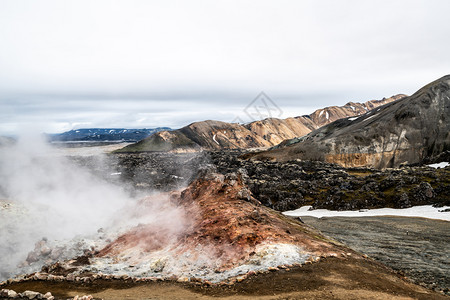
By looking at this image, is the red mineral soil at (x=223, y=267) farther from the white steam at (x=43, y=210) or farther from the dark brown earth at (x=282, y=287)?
the white steam at (x=43, y=210)

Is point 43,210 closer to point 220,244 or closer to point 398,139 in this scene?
point 220,244

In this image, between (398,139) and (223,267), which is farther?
(398,139)

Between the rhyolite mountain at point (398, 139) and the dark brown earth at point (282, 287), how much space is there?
294 feet

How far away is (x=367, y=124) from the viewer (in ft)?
363

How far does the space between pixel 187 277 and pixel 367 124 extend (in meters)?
111

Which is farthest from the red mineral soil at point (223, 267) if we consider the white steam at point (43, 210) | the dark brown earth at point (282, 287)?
the white steam at point (43, 210)

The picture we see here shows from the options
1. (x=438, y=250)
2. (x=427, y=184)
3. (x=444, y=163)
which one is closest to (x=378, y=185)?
(x=427, y=184)

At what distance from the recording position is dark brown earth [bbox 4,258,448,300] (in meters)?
13.0

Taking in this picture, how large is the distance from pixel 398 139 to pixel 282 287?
101 metres

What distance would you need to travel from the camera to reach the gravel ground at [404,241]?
19797mm

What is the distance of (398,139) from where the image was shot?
98188 mm

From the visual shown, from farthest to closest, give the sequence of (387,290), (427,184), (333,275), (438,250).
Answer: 1. (427,184)
2. (438,250)
3. (333,275)
4. (387,290)

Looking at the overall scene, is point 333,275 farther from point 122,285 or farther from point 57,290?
point 57,290

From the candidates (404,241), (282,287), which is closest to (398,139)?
(404,241)
